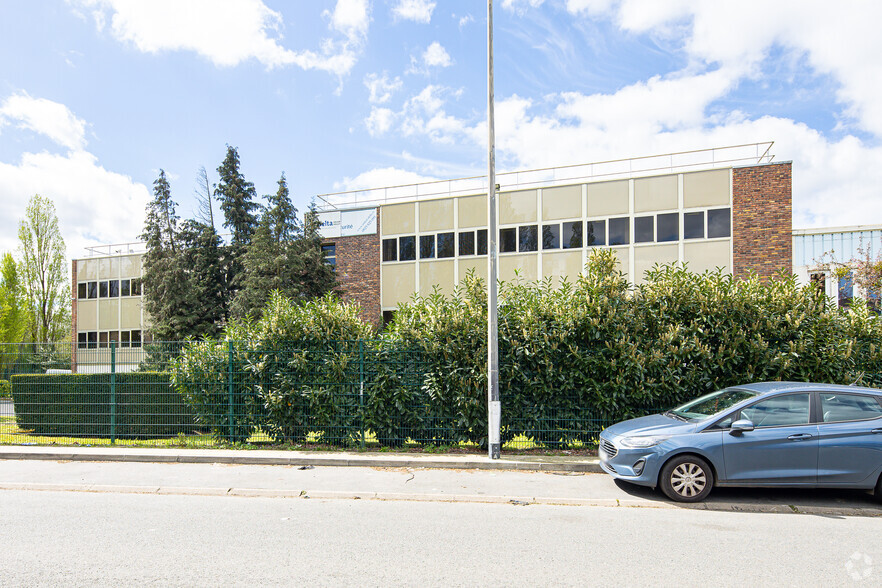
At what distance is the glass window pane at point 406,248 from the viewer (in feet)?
82.9

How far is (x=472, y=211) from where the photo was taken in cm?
2422

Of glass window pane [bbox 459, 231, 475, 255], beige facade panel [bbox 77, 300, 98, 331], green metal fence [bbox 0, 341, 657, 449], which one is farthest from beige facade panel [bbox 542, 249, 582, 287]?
beige facade panel [bbox 77, 300, 98, 331]

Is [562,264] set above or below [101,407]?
above

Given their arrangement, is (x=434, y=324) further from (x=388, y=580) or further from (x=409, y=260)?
(x=409, y=260)

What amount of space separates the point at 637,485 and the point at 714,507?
1118 mm

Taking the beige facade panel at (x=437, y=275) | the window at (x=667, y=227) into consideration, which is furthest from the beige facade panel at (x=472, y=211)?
the window at (x=667, y=227)

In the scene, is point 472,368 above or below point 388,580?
above

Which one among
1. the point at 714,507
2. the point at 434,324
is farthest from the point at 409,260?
the point at 714,507

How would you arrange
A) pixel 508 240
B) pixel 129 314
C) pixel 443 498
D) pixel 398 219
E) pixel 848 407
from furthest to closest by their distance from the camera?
1. pixel 129 314
2. pixel 398 219
3. pixel 508 240
4. pixel 443 498
5. pixel 848 407

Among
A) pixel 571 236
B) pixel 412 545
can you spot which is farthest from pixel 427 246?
pixel 412 545

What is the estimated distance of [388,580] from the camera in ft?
14.0

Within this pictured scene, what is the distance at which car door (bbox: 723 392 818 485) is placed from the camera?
6.57 m

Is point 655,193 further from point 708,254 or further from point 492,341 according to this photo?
point 492,341

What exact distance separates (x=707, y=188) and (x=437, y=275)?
11.7 metres
